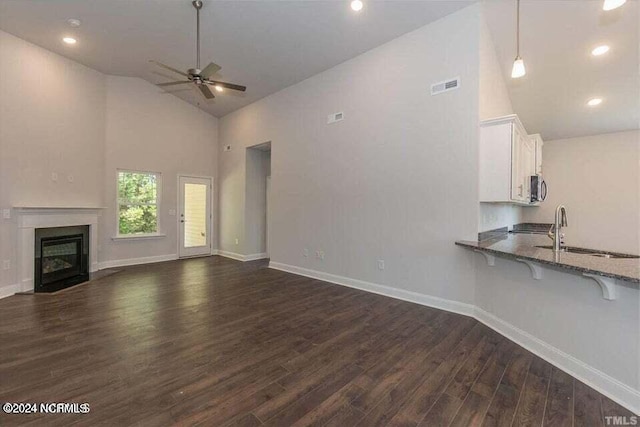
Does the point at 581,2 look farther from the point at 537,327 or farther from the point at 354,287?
the point at 354,287

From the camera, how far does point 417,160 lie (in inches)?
153

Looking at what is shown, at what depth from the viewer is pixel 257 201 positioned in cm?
726

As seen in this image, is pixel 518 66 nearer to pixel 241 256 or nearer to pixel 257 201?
pixel 257 201

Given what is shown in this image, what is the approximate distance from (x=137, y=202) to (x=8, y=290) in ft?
9.13

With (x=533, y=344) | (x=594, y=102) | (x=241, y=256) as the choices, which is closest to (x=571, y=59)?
(x=594, y=102)

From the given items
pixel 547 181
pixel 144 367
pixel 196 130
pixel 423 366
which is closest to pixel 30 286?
pixel 144 367

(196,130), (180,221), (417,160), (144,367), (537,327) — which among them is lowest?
(144,367)

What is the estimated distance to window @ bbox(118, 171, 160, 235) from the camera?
6.34m

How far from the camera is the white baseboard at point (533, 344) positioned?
1930 millimetres

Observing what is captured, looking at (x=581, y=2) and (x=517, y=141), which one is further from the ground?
(x=581, y=2)

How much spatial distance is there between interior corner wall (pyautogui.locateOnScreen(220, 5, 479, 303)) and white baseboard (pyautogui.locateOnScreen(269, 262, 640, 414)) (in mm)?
102

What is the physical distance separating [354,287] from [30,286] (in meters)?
5.26

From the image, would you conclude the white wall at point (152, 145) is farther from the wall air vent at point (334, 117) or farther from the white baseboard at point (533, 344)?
the white baseboard at point (533, 344)

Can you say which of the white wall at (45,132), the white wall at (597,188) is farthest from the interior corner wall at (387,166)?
the white wall at (597,188)
